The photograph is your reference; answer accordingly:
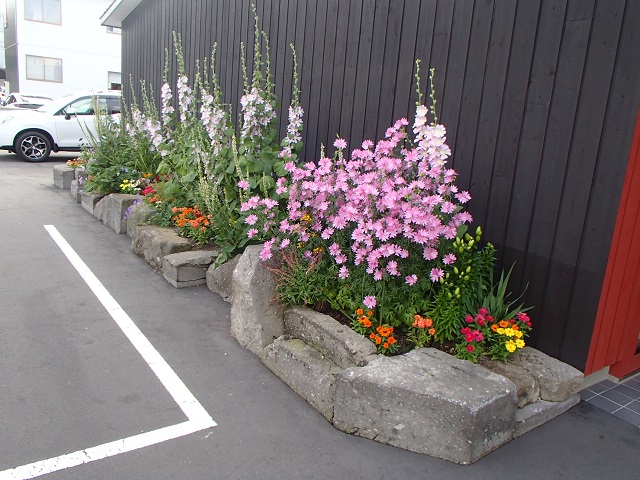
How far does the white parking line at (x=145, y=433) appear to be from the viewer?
8.27 ft

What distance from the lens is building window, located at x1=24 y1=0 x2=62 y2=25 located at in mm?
26109

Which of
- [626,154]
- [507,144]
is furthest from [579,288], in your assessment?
[507,144]

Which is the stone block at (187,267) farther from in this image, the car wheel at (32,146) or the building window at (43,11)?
the building window at (43,11)

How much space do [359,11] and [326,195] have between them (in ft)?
6.87

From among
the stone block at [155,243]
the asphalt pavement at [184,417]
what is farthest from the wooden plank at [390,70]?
the stone block at [155,243]

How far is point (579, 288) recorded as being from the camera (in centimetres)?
316

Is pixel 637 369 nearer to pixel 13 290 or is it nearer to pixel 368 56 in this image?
pixel 368 56

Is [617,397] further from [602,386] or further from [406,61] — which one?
[406,61]

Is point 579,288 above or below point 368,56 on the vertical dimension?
below

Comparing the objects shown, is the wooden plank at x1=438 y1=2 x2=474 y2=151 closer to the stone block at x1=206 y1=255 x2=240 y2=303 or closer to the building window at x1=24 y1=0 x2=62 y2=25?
the stone block at x1=206 y1=255 x2=240 y2=303

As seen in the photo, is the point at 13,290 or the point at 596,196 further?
the point at 13,290

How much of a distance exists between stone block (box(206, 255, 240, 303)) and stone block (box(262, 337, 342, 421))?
1225mm

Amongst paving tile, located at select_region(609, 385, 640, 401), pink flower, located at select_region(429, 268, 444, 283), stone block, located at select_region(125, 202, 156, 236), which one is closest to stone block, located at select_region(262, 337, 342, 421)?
pink flower, located at select_region(429, 268, 444, 283)

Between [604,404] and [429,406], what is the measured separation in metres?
1.37
